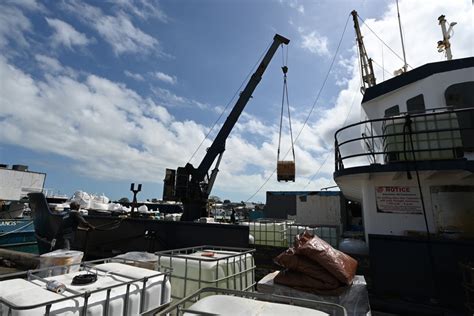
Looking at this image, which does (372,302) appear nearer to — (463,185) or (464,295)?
(464,295)

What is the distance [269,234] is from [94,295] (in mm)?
7305

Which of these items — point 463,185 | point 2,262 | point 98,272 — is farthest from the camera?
point 2,262

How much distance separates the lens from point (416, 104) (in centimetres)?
778

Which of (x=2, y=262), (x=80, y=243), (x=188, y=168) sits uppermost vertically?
(x=188, y=168)

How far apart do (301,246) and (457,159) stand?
443cm

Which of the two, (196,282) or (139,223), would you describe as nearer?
(196,282)

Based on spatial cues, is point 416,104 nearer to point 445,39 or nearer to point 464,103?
point 464,103

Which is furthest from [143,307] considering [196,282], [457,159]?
[457,159]

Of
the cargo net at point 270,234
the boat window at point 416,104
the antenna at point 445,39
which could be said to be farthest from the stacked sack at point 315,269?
the antenna at point 445,39

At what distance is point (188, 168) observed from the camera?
1778 centimetres

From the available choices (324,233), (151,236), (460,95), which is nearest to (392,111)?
(460,95)

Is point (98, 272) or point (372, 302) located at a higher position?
point (98, 272)

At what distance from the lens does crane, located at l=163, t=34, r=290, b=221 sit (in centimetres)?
1672

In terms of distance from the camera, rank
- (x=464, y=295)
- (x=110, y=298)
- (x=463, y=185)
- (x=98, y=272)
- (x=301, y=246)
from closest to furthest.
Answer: (x=110, y=298), (x=98, y=272), (x=301, y=246), (x=464, y=295), (x=463, y=185)
